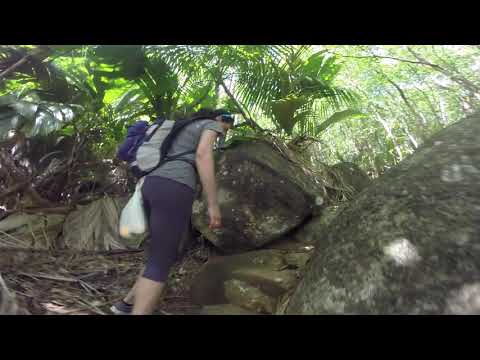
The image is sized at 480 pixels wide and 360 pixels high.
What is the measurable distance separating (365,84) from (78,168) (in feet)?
34.5

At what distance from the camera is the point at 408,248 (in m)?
1.54

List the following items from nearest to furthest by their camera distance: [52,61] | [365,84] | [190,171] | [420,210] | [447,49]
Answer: [420,210], [190,171], [52,61], [447,49], [365,84]

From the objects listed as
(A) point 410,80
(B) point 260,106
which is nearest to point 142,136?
(B) point 260,106

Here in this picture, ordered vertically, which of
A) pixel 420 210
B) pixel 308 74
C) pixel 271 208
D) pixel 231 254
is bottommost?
pixel 231 254

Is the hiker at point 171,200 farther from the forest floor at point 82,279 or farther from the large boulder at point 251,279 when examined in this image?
the large boulder at point 251,279

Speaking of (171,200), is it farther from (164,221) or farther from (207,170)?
(207,170)

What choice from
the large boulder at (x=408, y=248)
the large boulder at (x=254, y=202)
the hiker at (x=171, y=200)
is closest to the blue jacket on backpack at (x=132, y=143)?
the hiker at (x=171, y=200)

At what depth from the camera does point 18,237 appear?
3.00 m

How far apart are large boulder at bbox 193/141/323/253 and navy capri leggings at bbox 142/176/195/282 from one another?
1199 millimetres

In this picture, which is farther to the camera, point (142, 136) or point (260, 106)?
point (260, 106)

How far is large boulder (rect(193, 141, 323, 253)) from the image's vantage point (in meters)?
3.04

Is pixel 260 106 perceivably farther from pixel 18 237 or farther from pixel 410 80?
pixel 410 80

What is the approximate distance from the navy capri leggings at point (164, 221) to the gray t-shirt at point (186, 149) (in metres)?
0.04

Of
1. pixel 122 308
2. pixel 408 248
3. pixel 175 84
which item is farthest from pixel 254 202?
pixel 175 84
